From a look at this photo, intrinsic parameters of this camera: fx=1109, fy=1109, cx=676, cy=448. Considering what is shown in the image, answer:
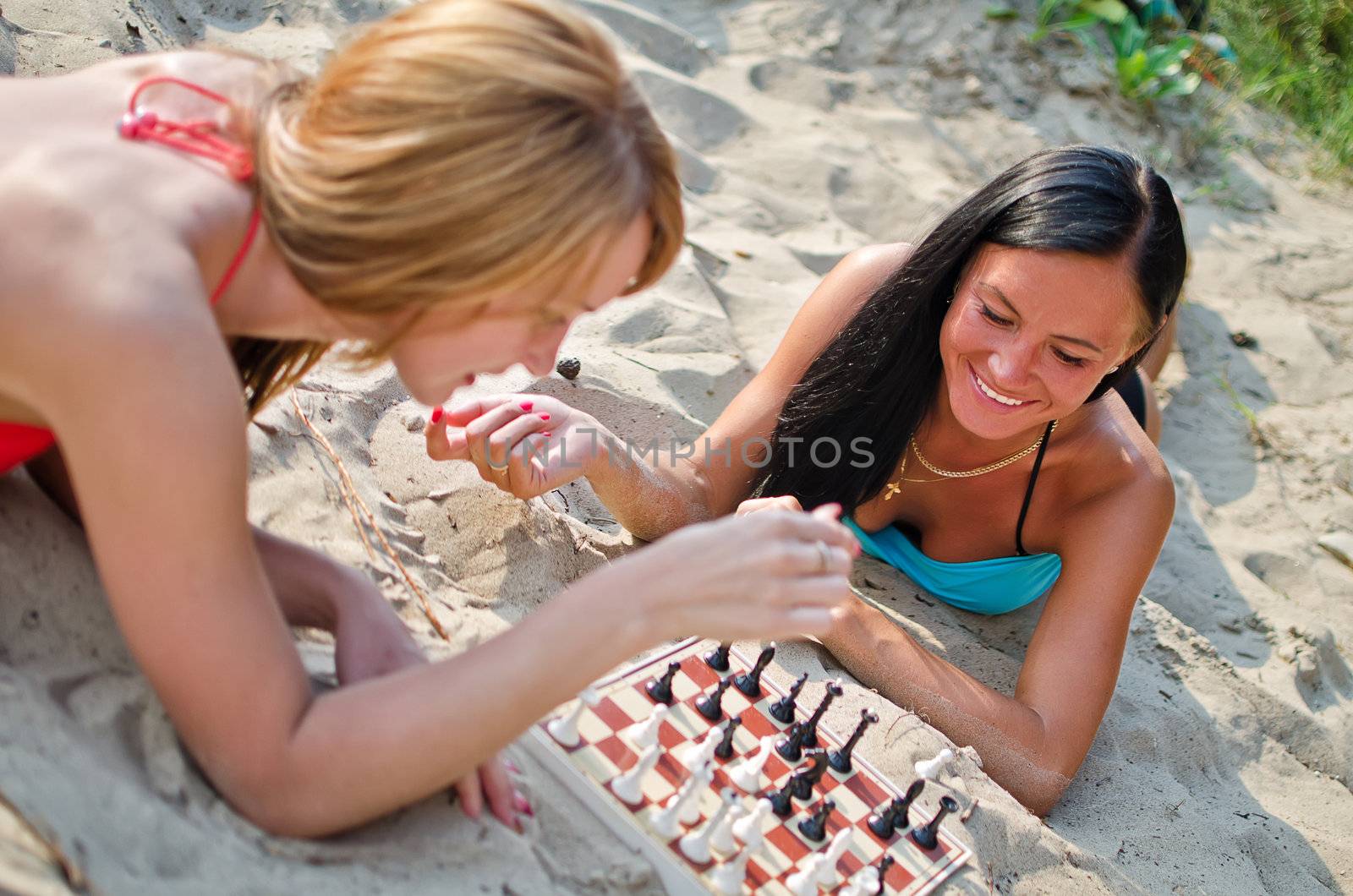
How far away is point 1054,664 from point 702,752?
112cm

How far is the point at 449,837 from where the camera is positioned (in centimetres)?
169

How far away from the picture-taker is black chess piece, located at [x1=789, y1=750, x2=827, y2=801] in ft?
7.04

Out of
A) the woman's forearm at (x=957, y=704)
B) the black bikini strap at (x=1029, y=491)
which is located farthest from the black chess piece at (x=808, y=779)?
the black bikini strap at (x=1029, y=491)

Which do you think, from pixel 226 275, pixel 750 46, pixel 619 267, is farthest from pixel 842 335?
pixel 750 46

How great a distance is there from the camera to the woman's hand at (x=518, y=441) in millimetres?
2600

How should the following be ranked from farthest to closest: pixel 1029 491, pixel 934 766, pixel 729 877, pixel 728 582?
pixel 1029 491 → pixel 934 766 → pixel 729 877 → pixel 728 582

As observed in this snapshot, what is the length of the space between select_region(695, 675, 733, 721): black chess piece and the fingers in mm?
647

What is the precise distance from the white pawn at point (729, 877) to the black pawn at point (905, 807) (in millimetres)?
411

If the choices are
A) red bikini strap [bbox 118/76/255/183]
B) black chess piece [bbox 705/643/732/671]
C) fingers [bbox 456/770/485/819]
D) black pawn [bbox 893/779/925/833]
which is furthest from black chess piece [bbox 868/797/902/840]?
red bikini strap [bbox 118/76/255/183]

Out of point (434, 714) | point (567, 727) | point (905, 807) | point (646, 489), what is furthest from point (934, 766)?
point (434, 714)

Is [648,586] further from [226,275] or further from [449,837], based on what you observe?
[226,275]

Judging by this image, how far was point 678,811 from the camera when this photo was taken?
195 centimetres

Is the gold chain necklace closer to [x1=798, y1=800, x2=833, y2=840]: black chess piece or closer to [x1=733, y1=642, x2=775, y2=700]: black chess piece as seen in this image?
[x1=733, y1=642, x2=775, y2=700]: black chess piece

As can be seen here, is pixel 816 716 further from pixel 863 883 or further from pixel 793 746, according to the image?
pixel 863 883
